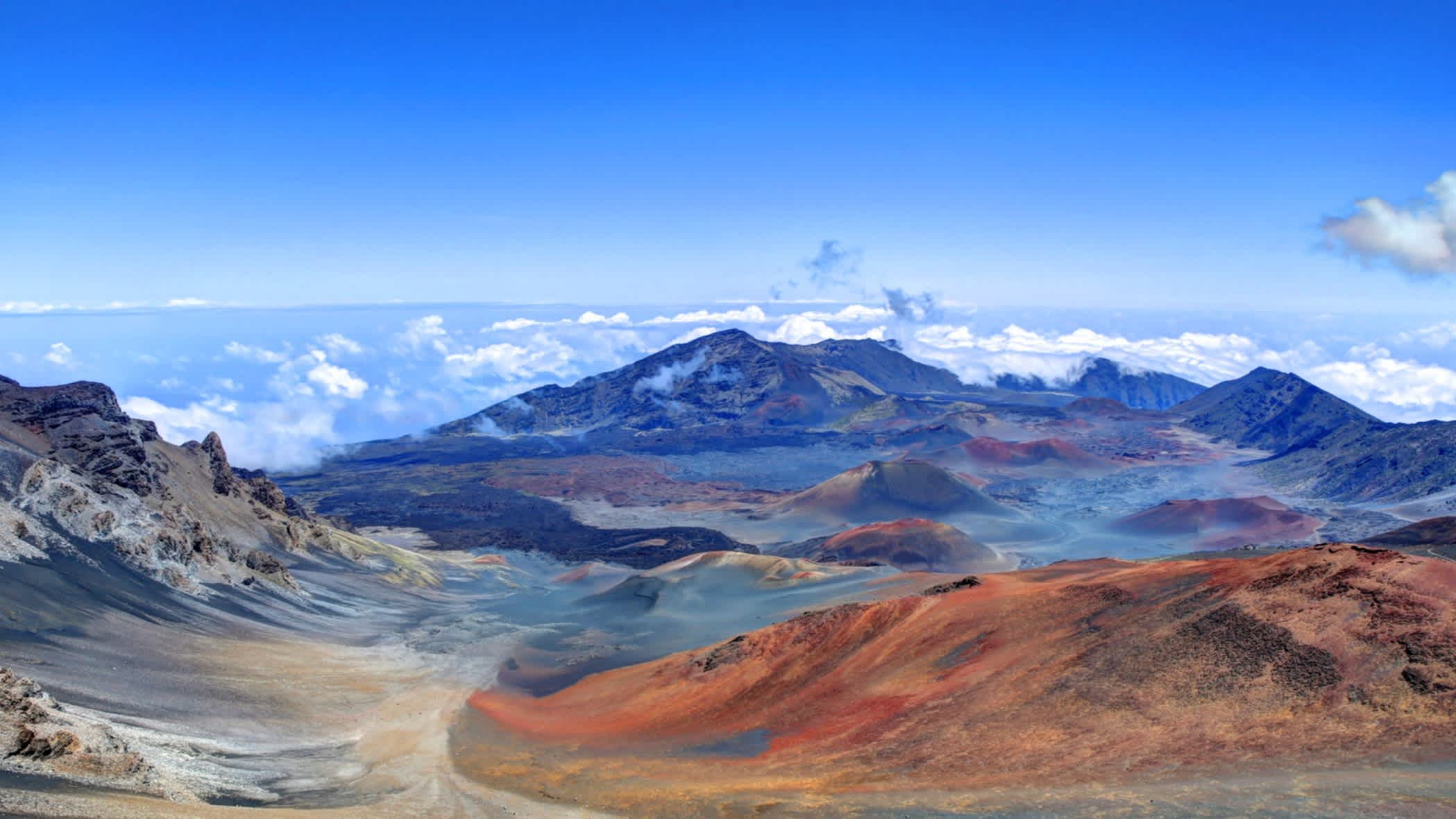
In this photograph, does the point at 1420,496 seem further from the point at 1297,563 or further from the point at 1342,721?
the point at 1342,721

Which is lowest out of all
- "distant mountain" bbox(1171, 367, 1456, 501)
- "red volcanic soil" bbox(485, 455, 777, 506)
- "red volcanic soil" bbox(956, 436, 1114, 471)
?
"red volcanic soil" bbox(485, 455, 777, 506)

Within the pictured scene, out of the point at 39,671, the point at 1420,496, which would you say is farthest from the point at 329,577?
the point at 1420,496

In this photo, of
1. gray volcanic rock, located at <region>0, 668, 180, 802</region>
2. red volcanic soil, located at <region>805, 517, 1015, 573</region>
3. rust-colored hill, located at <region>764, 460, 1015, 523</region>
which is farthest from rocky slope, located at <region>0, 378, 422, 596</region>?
Result: rust-colored hill, located at <region>764, 460, 1015, 523</region>

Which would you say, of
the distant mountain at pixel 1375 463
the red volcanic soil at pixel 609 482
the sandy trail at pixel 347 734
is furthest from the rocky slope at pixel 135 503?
the distant mountain at pixel 1375 463

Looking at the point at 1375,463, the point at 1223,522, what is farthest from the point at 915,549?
the point at 1375,463

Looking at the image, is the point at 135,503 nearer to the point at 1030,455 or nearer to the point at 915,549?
the point at 915,549

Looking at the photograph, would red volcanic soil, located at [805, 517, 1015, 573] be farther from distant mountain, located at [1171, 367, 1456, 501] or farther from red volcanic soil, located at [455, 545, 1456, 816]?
distant mountain, located at [1171, 367, 1456, 501]
